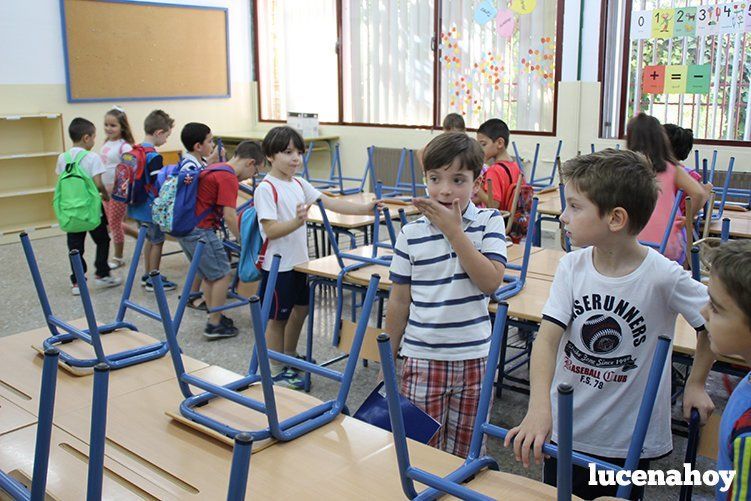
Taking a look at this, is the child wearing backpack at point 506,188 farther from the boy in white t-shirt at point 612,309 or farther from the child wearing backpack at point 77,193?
the child wearing backpack at point 77,193

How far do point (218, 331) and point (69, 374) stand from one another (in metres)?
2.13

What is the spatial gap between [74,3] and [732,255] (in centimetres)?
716

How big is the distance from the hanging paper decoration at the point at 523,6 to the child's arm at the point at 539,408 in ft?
17.5

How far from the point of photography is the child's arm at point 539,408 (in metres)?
1.16

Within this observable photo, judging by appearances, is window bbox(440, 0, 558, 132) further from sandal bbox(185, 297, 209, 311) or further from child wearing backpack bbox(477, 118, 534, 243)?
sandal bbox(185, 297, 209, 311)

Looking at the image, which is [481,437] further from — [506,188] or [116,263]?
[116,263]

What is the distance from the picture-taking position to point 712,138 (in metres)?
5.58

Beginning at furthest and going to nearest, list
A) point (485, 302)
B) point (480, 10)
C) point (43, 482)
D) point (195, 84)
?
point (195, 84) < point (480, 10) < point (485, 302) < point (43, 482)

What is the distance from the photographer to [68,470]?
1.37m

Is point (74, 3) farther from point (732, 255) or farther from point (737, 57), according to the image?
point (732, 255)

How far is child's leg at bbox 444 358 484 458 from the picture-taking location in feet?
6.16

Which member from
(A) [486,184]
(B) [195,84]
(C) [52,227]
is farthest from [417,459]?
(B) [195,84]

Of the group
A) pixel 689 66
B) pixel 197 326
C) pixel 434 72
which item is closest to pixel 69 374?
pixel 197 326

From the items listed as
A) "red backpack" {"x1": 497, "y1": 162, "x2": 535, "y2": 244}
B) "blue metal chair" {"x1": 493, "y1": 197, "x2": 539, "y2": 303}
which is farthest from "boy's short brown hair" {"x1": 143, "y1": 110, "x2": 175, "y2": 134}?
"blue metal chair" {"x1": 493, "y1": 197, "x2": 539, "y2": 303}
